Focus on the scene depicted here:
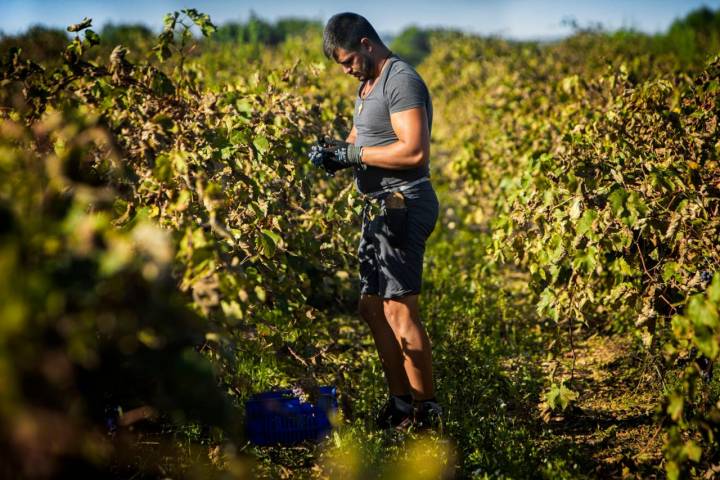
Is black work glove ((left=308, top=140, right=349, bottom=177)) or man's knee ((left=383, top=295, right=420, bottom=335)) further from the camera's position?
black work glove ((left=308, top=140, right=349, bottom=177))

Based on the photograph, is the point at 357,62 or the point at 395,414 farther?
the point at 395,414

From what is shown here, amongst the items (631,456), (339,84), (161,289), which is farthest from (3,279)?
(339,84)

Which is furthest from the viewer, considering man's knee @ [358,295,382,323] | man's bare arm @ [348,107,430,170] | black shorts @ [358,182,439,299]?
man's knee @ [358,295,382,323]

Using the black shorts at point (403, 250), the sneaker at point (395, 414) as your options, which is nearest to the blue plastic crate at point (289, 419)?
the sneaker at point (395, 414)

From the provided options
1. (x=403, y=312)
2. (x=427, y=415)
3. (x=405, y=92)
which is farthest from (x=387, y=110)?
(x=427, y=415)

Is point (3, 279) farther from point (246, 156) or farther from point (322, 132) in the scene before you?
point (322, 132)

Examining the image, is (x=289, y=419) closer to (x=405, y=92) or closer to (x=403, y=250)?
(x=403, y=250)

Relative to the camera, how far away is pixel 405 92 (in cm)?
276

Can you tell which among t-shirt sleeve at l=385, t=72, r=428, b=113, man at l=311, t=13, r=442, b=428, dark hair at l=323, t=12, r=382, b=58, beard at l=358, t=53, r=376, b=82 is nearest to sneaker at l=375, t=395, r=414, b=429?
man at l=311, t=13, r=442, b=428

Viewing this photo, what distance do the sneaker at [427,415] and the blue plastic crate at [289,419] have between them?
0.36 m

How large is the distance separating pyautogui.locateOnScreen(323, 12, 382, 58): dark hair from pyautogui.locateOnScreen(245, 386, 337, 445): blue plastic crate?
144 centimetres

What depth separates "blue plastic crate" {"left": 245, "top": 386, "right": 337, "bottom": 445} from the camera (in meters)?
2.88

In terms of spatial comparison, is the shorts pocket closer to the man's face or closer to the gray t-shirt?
the gray t-shirt

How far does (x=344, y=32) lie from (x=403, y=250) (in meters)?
0.94
